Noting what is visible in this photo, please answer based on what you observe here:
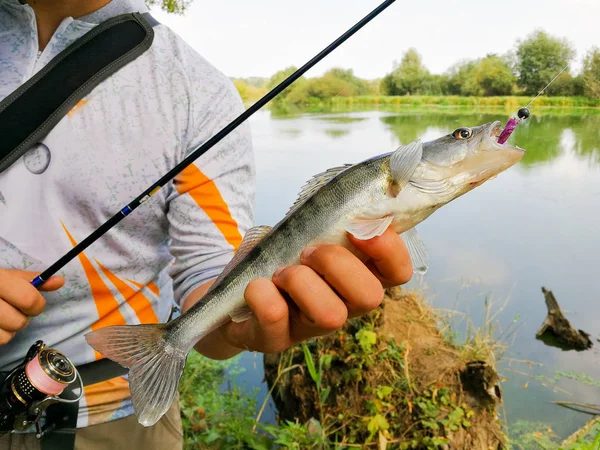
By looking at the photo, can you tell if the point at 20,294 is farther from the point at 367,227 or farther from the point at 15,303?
the point at 367,227

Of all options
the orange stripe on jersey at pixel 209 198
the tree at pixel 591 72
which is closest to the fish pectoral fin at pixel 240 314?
the orange stripe on jersey at pixel 209 198

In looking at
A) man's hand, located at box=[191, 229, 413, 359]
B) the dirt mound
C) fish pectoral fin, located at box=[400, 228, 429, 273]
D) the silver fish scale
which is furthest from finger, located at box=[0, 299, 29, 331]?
the dirt mound

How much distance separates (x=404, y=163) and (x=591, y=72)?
8.76m

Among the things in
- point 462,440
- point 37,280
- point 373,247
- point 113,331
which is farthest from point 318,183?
point 462,440

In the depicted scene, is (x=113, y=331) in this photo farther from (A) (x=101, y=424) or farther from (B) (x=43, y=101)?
(B) (x=43, y=101)

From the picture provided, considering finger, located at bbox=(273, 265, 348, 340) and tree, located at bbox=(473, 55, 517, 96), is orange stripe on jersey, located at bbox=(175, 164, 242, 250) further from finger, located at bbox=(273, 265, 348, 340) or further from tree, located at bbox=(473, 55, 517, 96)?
tree, located at bbox=(473, 55, 517, 96)

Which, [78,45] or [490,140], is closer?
[490,140]

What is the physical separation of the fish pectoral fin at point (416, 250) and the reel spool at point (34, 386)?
939 millimetres

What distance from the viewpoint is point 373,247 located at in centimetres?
99

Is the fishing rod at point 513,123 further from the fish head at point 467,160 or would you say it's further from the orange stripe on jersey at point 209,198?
the orange stripe on jersey at point 209,198

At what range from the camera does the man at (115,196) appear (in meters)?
1.34

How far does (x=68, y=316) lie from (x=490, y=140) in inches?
49.5

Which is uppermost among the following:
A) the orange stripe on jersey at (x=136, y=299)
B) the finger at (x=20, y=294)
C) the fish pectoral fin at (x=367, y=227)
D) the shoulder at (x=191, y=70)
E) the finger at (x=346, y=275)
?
the shoulder at (x=191, y=70)

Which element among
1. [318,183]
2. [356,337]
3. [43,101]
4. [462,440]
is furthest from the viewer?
[356,337]
